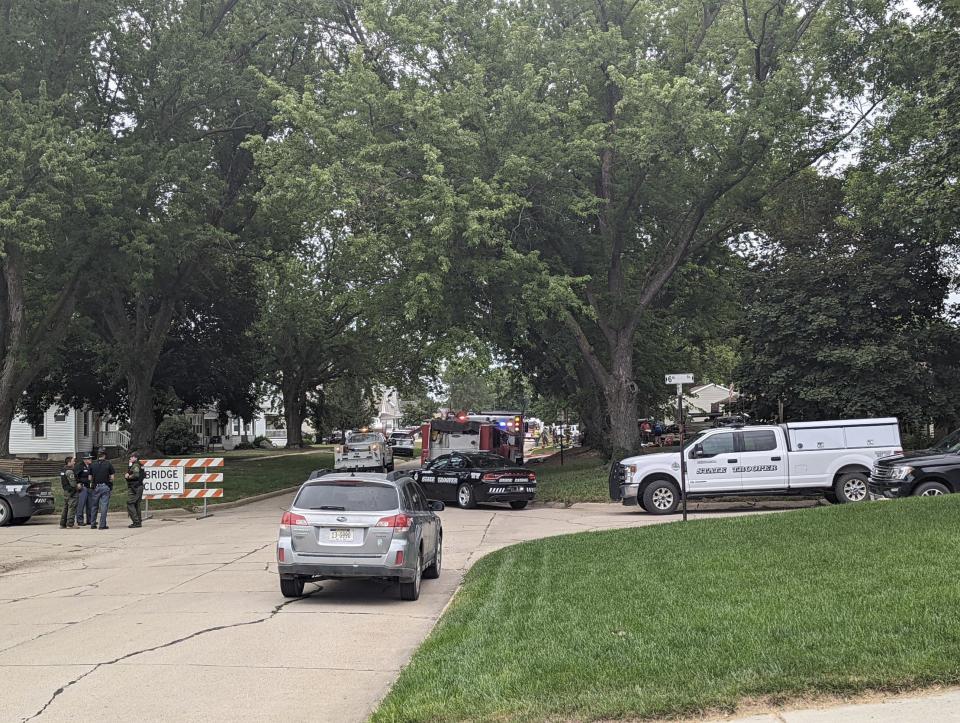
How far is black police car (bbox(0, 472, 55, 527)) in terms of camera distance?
2334 cm

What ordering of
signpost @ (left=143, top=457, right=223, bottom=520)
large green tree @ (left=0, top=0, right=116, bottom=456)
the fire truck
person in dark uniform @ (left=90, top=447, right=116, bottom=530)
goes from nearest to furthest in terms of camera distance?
1. person in dark uniform @ (left=90, top=447, right=116, bottom=530)
2. signpost @ (left=143, top=457, right=223, bottom=520)
3. large green tree @ (left=0, top=0, right=116, bottom=456)
4. the fire truck

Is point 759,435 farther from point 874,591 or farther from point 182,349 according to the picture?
point 182,349

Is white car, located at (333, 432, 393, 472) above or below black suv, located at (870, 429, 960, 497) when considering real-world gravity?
above

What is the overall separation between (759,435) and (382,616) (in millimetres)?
14012

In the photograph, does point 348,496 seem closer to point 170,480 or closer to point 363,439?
point 170,480

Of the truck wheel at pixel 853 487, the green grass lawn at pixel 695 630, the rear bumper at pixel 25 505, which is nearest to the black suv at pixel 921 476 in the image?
the truck wheel at pixel 853 487

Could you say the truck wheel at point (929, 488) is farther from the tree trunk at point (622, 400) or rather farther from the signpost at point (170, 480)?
the signpost at point (170, 480)

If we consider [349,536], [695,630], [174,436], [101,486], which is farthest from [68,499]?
[174,436]

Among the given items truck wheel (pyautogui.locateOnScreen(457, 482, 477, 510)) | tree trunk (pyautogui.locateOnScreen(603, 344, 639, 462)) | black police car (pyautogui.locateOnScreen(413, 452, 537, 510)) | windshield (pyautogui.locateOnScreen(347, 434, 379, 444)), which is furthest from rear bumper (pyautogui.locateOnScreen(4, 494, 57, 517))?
windshield (pyautogui.locateOnScreen(347, 434, 379, 444))

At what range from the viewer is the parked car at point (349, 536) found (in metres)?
11.4

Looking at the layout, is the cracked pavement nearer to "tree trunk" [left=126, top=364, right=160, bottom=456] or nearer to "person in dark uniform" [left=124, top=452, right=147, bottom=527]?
"person in dark uniform" [left=124, top=452, right=147, bottom=527]

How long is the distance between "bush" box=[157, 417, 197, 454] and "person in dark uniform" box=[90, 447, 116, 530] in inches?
1584

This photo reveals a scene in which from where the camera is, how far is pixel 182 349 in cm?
4528

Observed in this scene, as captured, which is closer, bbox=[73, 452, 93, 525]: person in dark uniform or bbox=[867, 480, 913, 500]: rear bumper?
bbox=[867, 480, 913, 500]: rear bumper
